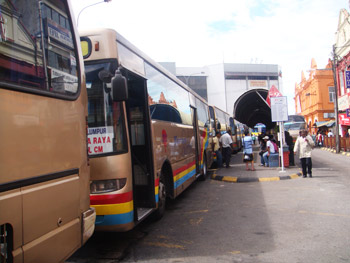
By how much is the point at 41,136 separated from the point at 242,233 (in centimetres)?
372

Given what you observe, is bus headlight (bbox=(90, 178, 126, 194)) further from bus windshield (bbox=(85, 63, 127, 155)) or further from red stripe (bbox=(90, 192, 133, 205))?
bus windshield (bbox=(85, 63, 127, 155))

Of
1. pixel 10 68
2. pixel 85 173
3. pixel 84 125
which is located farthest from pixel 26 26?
pixel 85 173

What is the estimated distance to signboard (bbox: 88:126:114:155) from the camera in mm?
4523

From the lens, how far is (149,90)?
19.5 ft

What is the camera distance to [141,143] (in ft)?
19.1

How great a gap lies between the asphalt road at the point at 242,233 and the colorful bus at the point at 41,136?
151 centimetres

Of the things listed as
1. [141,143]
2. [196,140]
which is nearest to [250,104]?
[196,140]

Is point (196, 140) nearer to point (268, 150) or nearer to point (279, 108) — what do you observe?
point (279, 108)

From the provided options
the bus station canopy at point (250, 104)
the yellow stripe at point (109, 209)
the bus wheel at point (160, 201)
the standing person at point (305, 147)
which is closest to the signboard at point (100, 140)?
the yellow stripe at point (109, 209)

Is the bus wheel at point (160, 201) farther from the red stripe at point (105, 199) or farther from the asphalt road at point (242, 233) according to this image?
the red stripe at point (105, 199)

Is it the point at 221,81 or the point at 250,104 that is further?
the point at 221,81

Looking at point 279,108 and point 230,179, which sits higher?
point 279,108

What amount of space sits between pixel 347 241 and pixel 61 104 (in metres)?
4.28

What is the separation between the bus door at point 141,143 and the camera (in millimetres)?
5648
